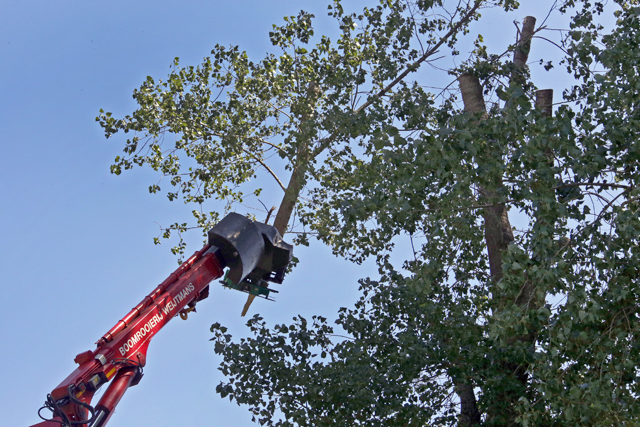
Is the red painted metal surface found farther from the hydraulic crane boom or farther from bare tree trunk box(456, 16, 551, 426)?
bare tree trunk box(456, 16, 551, 426)

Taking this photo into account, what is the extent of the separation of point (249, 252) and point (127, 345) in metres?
2.27

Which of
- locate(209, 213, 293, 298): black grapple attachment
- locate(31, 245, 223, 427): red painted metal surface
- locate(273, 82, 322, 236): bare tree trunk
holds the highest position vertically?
locate(273, 82, 322, 236): bare tree trunk

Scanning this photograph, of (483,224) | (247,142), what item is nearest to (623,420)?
(483,224)

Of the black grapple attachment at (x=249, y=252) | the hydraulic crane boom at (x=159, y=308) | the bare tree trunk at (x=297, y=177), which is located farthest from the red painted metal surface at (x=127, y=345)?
the bare tree trunk at (x=297, y=177)

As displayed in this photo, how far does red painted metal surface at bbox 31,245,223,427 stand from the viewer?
6.43 m

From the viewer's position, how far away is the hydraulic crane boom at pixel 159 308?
6.43 m

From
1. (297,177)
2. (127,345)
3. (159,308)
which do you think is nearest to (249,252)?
(159,308)

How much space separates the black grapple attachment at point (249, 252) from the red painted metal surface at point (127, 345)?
0.27 m

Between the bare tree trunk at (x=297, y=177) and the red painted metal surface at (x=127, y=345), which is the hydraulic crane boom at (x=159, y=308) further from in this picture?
the bare tree trunk at (x=297, y=177)

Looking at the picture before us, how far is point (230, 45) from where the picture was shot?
13531 millimetres

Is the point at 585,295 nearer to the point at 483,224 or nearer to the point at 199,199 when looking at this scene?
the point at 483,224

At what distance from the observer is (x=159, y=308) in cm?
780

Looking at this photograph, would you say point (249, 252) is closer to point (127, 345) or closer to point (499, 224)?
point (127, 345)

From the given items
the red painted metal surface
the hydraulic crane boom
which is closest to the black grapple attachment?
the hydraulic crane boom
